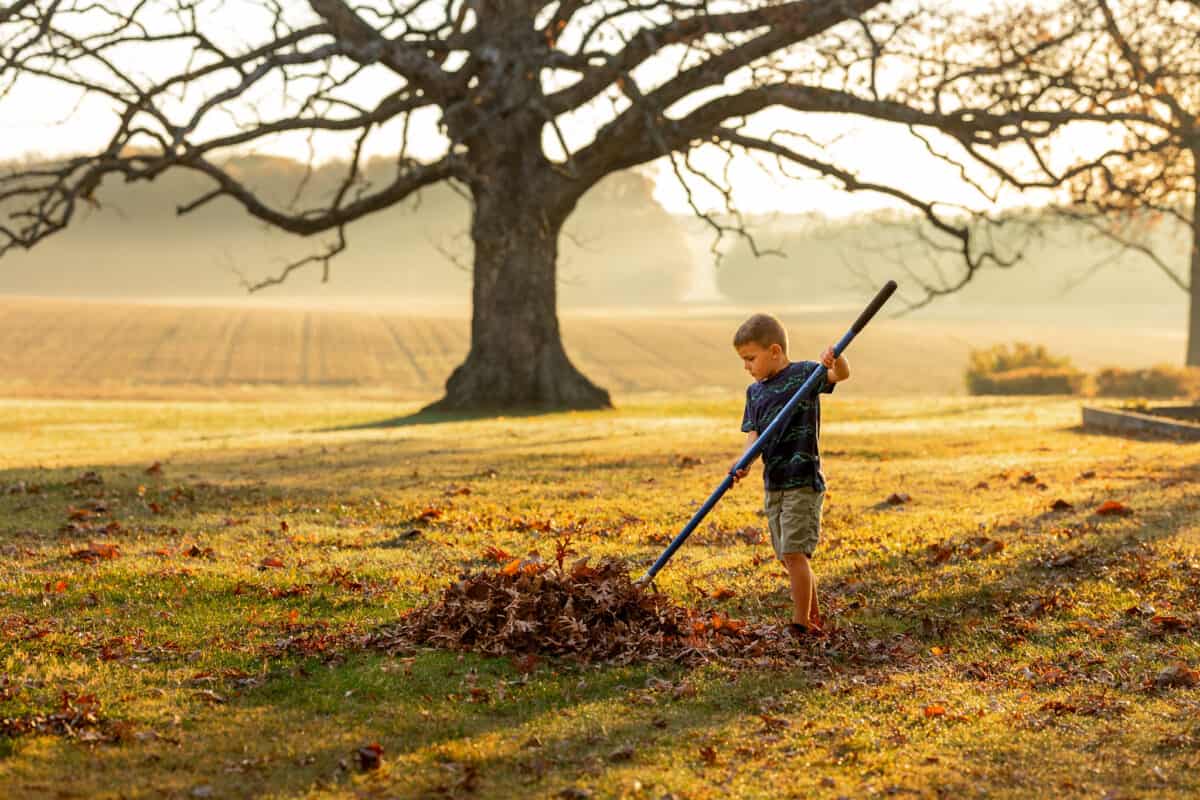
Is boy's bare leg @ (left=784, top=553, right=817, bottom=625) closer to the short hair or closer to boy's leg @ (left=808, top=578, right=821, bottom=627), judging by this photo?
boy's leg @ (left=808, top=578, right=821, bottom=627)

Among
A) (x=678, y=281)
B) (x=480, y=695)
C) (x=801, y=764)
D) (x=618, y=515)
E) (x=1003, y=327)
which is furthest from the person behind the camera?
(x=678, y=281)

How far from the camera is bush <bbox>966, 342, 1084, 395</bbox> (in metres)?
36.7

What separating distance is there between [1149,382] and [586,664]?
99.7ft

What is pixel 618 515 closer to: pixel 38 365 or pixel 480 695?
pixel 480 695

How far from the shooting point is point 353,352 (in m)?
65.9

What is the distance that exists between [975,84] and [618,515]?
571 inches

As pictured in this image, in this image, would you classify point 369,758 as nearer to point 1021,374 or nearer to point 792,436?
point 792,436

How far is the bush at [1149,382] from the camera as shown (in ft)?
109

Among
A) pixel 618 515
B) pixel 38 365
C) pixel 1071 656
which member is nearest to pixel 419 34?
pixel 618 515

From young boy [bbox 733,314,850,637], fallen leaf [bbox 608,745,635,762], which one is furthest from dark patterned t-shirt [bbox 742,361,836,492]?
fallen leaf [bbox 608,745,635,762]

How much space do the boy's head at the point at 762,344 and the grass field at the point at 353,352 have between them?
4128cm

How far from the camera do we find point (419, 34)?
25.1m

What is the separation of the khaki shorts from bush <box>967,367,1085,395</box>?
30.7 metres

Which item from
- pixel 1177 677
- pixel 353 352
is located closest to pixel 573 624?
pixel 1177 677
